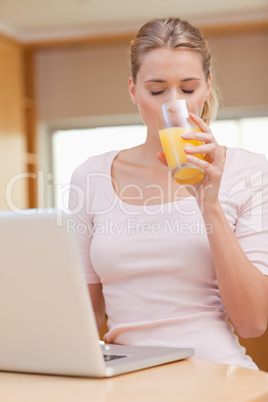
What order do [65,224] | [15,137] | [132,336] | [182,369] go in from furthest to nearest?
[15,137]
[132,336]
[182,369]
[65,224]

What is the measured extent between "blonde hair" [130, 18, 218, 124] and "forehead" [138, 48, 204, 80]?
15mm

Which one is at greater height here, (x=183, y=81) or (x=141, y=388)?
(x=183, y=81)

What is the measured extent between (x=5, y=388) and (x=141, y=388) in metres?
0.23

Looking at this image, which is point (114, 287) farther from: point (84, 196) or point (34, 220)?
point (34, 220)

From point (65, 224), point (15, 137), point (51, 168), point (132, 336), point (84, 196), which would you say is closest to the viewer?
point (65, 224)

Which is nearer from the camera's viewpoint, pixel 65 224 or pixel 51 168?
pixel 65 224

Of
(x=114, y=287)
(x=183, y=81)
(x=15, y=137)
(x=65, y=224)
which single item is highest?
(x=15, y=137)

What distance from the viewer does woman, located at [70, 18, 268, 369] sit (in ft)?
4.59

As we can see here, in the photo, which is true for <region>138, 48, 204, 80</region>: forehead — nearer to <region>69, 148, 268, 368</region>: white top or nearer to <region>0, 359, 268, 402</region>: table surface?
<region>69, 148, 268, 368</region>: white top

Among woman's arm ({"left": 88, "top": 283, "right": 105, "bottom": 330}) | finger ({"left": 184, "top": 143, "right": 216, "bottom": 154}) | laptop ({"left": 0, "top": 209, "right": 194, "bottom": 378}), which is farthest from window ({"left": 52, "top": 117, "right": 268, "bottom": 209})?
laptop ({"left": 0, "top": 209, "right": 194, "bottom": 378})

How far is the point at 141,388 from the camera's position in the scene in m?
0.99

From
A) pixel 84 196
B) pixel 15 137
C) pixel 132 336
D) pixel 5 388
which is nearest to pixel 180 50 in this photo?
pixel 84 196

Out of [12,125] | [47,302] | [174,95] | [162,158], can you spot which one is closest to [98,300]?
[162,158]

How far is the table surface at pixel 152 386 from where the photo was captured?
945 millimetres
